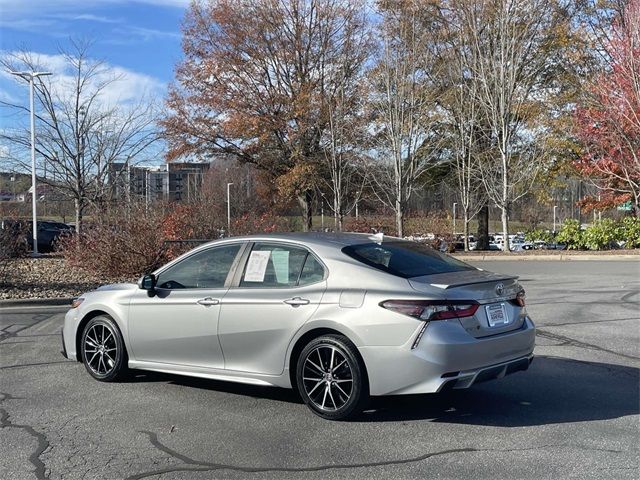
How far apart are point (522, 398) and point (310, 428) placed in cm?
203

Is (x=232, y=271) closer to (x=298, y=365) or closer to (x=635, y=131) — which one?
(x=298, y=365)

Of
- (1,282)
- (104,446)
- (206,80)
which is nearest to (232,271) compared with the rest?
(104,446)

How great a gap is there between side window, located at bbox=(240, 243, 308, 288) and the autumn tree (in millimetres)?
23328

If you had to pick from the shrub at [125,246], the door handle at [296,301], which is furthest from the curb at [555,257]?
the door handle at [296,301]

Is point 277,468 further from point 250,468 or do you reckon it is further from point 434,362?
point 434,362

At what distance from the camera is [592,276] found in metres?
16.8

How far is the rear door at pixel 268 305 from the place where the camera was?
17.9 feet

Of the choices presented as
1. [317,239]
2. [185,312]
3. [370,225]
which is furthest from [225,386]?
[370,225]

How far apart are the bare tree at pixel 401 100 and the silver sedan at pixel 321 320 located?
68.3 ft

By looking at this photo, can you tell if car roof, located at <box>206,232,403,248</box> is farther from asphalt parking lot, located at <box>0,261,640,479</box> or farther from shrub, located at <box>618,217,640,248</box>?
shrub, located at <box>618,217,640,248</box>

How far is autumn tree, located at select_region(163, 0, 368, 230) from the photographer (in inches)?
1136

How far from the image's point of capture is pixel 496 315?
5312 mm

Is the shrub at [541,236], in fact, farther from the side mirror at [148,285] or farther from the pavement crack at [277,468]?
the pavement crack at [277,468]

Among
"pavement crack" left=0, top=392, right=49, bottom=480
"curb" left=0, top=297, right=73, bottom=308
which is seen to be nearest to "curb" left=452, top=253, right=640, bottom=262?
"curb" left=0, top=297, right=73, bottom=308
